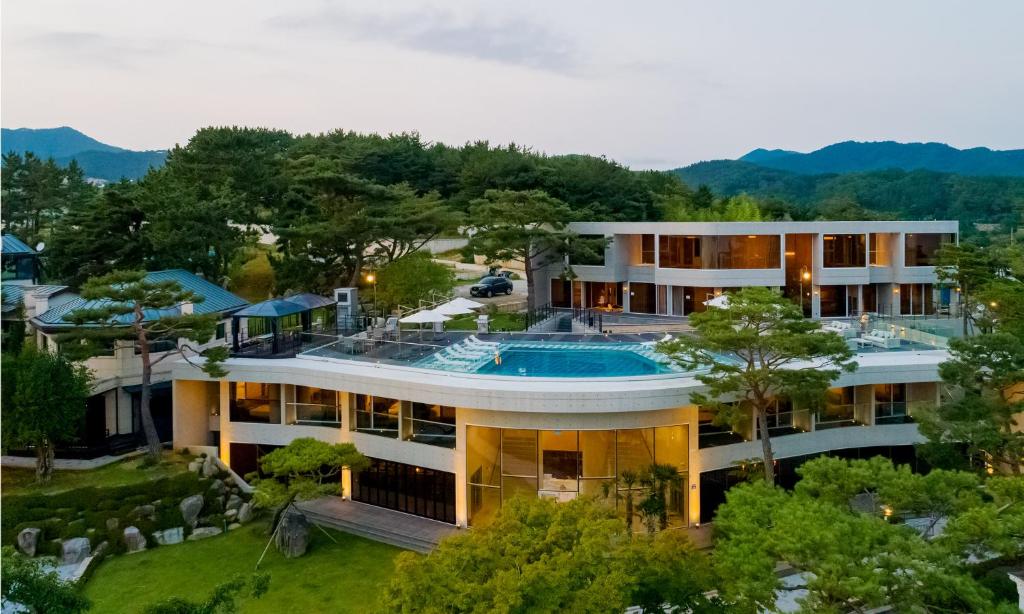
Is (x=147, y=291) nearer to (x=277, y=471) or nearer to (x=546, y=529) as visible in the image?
(x=277, y=471)

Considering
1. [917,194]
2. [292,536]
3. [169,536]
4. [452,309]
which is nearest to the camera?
[292,536]

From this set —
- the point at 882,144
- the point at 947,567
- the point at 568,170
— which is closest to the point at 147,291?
the point at 947,567

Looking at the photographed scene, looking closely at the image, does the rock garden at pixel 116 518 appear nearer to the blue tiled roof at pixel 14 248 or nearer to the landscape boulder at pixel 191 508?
the landscape boulder at pixel 191 508

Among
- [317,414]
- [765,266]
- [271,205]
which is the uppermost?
[271,205]

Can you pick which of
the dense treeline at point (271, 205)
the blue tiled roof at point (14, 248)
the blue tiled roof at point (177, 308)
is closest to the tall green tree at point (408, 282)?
the dense treeline at point (271, 205)

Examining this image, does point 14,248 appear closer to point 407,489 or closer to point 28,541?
point 28,541

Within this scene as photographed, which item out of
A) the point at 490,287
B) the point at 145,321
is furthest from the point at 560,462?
the point at 490,287
